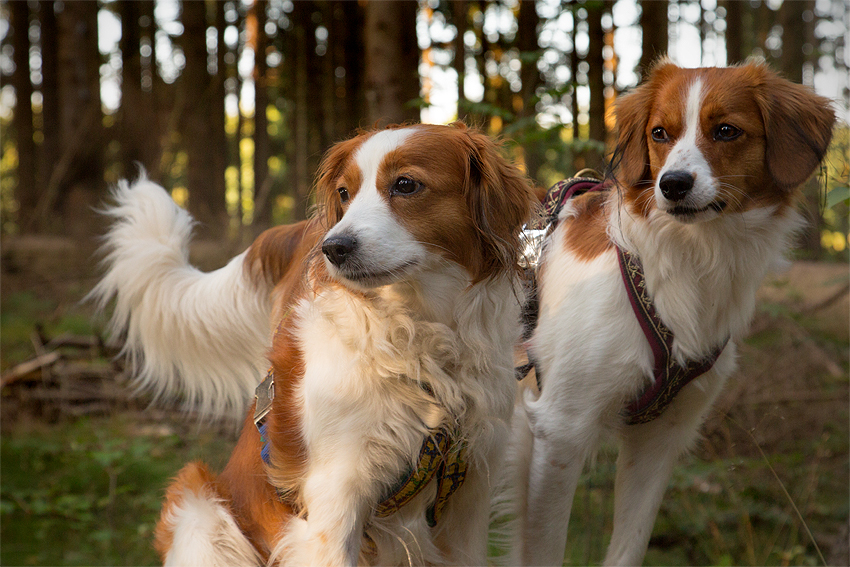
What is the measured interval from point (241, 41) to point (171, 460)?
14.1m

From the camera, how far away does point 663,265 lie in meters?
2.48

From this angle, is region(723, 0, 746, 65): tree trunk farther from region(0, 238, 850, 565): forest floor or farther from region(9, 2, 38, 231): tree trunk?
region(9, 2, 38, 231): tree trunk

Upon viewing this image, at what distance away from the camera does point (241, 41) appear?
1673 centimetres

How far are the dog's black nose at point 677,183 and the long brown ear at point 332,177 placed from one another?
1001 mm

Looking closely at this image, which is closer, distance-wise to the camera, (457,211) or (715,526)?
(457,211)

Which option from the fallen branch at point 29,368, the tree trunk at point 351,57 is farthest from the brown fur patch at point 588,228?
the tree trunk at point 351,57

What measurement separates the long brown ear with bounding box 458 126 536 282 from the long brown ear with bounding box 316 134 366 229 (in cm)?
40

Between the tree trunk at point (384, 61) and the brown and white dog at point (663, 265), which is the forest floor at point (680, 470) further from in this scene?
the tree trunk at point (384, 61)

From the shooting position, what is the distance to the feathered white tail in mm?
3049

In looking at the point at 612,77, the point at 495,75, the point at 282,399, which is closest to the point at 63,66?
the point at 495,75

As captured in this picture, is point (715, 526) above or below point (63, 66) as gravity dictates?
below

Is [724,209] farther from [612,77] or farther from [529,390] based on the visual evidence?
[612,77]

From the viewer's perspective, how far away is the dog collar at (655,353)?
244 centimetres

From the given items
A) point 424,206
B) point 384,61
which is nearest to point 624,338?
point 424,206
